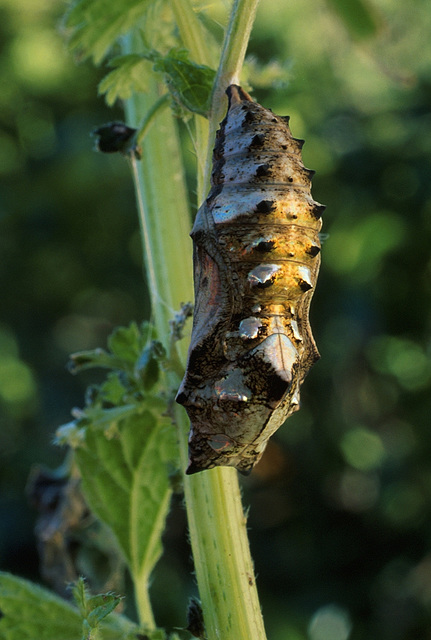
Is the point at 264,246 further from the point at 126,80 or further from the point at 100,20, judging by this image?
the point at 100,20

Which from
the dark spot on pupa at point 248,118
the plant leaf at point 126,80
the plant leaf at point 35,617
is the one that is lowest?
the plant leaf at point 35,617

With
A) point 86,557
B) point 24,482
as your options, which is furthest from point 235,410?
point 24,482

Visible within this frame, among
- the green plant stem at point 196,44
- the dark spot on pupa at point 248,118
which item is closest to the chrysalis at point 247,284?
the dark spot on pupa at point 248,118

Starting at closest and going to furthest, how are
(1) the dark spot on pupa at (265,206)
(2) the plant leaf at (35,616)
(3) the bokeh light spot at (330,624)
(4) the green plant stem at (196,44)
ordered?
(1) the dark spot on pupa at (265,206) → (4) the green plant stem at (196,44) → (2) the plant leaf at (35,616) → (3) the bokeh light spot at (330,624)

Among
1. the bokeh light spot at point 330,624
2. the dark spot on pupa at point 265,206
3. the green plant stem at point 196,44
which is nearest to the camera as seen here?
the dark spot on pupa at point 265,206

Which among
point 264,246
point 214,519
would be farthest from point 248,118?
point 214,519

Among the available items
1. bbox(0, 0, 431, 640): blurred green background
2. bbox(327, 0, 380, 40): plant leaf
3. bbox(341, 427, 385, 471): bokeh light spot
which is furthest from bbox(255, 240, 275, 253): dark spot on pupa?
bbox(341, 427, 385, 471): bokeh light spot

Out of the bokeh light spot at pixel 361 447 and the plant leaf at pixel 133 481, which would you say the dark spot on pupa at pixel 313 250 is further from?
the bokeh light spot at pixel 361 447

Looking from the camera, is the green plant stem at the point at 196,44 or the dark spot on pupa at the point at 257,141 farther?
the green plant stem at the point at 196,44
